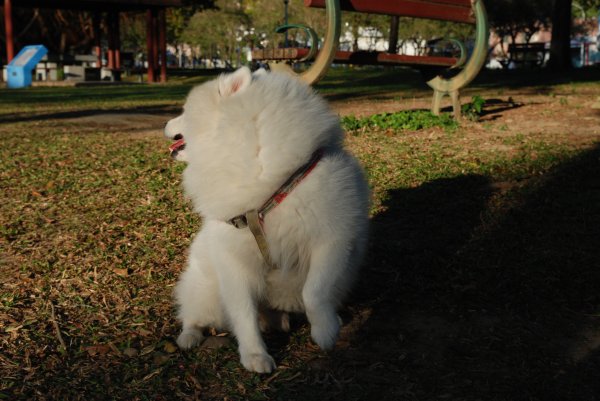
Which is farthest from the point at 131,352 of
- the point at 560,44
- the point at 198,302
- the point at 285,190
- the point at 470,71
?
the point at 560,44

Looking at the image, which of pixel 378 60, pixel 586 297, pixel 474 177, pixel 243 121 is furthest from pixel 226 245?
pixel 378 60

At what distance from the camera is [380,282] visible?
149 inches

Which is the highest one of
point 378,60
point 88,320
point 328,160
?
point 378,60

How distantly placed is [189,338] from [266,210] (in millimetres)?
790

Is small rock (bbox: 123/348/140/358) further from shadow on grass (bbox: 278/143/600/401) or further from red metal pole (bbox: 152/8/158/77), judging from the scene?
red metal pole (bbox: 152/8/158/77)

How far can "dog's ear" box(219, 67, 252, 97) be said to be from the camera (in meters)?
2.69

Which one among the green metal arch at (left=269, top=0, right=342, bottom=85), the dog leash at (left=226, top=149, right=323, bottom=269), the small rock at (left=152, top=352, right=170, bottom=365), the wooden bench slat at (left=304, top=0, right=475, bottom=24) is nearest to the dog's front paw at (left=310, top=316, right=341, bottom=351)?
the dog leash at (left=226, top=149, right=323, bottom=269)

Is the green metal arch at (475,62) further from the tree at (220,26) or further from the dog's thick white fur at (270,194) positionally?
the tree at (220,26)

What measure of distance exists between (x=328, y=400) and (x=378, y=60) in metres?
6.20

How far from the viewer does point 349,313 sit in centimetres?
338

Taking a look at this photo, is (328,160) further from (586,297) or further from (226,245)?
(586,297)

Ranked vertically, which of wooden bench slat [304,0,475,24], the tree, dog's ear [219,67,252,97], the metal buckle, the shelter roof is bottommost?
the metal buckle

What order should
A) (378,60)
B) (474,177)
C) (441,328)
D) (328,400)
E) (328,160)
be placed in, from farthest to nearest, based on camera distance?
(378,60), (474,177), (441,328), (328,160), (328,400)

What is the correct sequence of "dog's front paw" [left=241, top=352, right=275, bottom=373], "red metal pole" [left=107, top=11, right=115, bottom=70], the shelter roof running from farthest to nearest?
"red metal pole" [left=107, top=11, right=115, bottom=70]
the shelter roof
"dog's front paw" [left=241, top=352, right=275, bottom=373]
